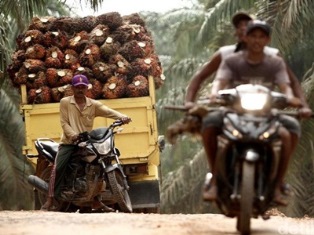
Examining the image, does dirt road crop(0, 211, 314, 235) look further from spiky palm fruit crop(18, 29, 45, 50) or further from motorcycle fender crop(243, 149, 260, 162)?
spiky palm fruit crop(18, 29, 45, 50)

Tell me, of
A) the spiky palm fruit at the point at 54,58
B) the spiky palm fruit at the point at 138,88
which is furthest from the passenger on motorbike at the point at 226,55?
the spiky palm fruit at the point at 54,58

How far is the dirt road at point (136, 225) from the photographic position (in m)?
7.54

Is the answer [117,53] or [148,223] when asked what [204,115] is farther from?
[117,53]

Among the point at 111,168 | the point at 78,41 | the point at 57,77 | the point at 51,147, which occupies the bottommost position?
the point at 111,168

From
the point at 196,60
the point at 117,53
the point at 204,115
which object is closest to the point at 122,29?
the point at 117,53

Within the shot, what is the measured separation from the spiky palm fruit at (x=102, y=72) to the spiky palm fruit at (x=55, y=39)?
2.74 ft

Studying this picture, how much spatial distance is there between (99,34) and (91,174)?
11.0 feet

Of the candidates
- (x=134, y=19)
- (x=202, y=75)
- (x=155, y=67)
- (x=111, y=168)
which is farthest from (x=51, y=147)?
(x=202, y=75)

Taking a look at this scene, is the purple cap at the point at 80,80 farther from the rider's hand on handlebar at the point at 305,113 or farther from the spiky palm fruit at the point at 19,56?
the rider's hand on handlebar at the point at 305,113

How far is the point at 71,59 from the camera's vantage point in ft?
44.4

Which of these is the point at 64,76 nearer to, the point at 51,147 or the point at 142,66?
the point at 142,66

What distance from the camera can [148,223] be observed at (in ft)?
26.7

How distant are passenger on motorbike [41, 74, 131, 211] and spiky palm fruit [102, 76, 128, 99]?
1699mm

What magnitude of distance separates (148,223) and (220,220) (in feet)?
3.07
